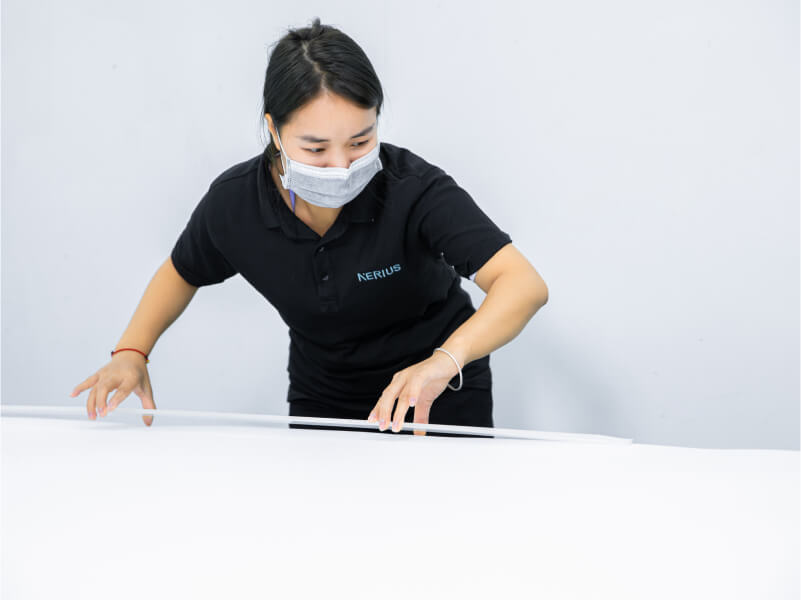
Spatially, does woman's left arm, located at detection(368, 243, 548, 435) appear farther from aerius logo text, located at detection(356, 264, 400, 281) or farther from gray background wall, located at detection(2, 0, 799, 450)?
gray background wall, located at detection(2, 0, 799, 450)

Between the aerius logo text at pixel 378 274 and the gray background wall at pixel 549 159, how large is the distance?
2.33 ft

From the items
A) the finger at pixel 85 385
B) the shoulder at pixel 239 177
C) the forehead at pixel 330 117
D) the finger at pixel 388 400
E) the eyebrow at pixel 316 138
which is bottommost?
the finger at pixel 85 385

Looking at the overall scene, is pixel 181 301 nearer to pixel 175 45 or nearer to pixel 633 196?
pixel 175 45

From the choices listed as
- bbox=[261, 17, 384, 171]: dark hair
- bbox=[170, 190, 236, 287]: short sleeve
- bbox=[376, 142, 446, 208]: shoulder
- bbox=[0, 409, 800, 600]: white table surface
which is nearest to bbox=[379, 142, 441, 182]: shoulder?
bbox=[376, 142, 446, 208]: shoulder

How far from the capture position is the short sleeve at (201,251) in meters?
1.22

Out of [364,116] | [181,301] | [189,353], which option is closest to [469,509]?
[364,116]

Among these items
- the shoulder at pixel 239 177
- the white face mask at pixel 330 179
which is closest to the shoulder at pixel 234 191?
the shoulder at pixel 239 177

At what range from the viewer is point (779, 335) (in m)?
1.77

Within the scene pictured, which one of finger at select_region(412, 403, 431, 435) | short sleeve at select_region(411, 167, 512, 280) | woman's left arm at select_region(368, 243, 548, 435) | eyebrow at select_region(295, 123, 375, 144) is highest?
eyebrow at select_region(295, 123, 375, 144)

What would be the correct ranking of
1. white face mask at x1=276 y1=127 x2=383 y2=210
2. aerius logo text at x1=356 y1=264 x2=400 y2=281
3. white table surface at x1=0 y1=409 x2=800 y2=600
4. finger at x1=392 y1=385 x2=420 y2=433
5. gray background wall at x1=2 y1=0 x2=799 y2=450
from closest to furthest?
white table surface at x1=0 y1=409 x2=800 y2=600, finger at x1=392 y1=385 x2=420 y2=433, white face mask at x1=276 y1=127 x2=383 y2=210, aerius logo text at x1=356 y1=264 x2=400 y2=281, gray background wall at x1=2 y1=0 x2=799 y2=450

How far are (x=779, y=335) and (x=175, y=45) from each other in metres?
1.66

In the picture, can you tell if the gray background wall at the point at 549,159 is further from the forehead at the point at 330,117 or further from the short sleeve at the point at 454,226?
the forehead at the point at 330,117

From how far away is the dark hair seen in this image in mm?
989

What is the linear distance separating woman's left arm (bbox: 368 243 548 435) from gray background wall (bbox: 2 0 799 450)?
2.56 feet
